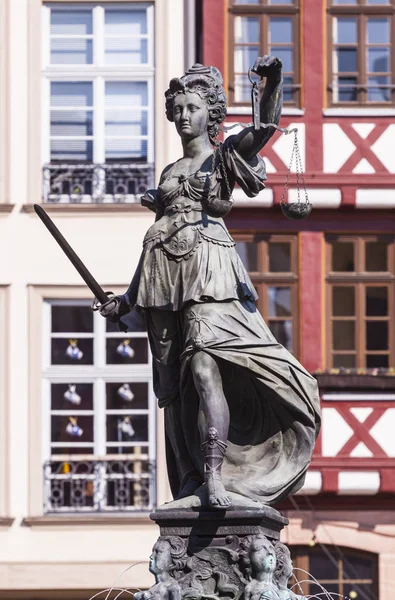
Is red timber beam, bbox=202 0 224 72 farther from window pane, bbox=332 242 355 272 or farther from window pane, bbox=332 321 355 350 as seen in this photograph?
window pane, bbox=332 321 355 350

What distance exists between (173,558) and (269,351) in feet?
3.43

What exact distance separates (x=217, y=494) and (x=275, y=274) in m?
15.8

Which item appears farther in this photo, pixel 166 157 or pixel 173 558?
pixel 166 157

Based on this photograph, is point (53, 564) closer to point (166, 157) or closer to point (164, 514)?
point (166, 157)

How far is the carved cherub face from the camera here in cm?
1070

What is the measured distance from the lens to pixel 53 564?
85.3 feet

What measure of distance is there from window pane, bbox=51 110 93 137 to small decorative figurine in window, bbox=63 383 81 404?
113 inches

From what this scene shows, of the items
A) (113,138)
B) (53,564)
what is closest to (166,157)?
(113,138)

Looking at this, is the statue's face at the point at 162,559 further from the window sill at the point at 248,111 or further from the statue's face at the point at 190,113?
the window sill at the point at 248,111

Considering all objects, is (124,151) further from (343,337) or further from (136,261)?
(343,337)

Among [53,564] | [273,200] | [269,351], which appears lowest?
[53,564]

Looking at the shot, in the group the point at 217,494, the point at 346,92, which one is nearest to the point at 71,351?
the point at 346,92

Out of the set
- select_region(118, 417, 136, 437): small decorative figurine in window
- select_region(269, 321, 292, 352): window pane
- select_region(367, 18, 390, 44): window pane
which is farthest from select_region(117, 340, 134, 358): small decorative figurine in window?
select_region(367, 18, 390, 44): window pane

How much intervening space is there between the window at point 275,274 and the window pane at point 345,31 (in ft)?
7.59
